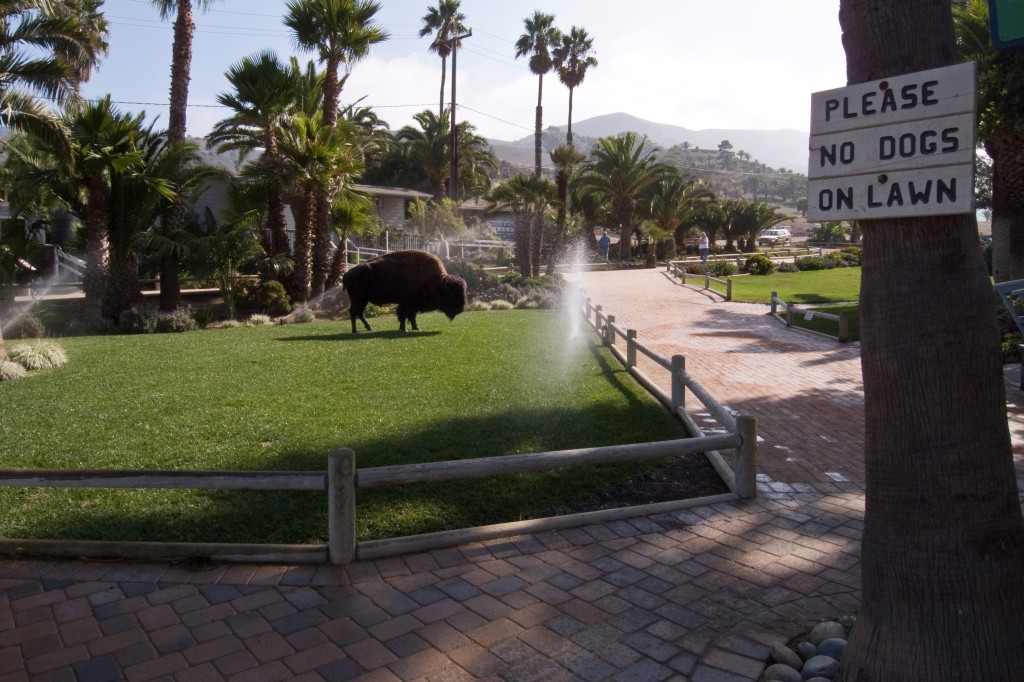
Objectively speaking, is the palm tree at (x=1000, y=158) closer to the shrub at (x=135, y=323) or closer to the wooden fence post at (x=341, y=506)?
the wooden fence post at (x=341, y=506)

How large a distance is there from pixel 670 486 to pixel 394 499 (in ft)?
7.83

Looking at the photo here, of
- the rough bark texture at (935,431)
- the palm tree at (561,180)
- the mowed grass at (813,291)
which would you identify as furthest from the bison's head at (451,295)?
the palm tree at (561,180)

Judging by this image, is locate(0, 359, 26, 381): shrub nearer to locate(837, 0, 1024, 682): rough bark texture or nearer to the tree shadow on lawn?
the tree shadow on lawn

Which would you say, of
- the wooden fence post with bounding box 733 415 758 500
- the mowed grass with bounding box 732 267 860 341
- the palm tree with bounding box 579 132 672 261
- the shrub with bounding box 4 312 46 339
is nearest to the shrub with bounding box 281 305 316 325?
the shrub with bounding box 4 312 46 339

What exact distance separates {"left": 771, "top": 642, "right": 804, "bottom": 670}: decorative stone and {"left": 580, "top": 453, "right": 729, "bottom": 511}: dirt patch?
2360 mm

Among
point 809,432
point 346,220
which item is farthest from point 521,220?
point 809,432

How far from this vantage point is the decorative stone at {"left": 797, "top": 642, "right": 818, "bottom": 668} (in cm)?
388

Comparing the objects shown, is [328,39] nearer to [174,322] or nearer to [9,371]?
[174,322]

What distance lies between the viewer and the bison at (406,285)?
1580cm

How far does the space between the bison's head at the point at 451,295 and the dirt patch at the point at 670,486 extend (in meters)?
9.27

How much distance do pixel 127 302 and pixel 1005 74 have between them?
18135 mm

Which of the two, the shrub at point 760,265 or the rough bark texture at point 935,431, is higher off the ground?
the shrub at point 760,265

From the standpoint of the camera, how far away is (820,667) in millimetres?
3658

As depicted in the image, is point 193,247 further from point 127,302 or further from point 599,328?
point 599,328
